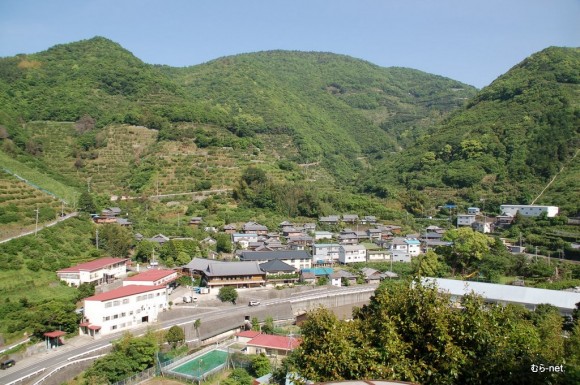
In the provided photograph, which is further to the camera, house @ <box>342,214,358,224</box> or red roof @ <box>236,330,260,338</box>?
house @ <box>342,214,358,224</box>

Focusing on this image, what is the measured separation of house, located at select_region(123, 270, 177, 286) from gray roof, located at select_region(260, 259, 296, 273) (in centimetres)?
620

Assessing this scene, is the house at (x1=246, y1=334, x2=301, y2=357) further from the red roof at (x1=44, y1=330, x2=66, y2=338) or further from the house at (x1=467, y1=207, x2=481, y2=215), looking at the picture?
the house at (x1=467, y1=207, x2=481, y2=215)

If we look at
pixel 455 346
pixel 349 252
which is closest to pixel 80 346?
pixel 455 346

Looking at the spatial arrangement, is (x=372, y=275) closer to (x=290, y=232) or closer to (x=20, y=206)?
(x=290, y=232)

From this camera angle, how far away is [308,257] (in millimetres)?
32219

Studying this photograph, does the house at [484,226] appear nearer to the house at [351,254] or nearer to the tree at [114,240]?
the house at [351,254]

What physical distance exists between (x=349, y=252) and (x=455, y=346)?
1020 inches

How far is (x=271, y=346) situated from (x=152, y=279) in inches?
323

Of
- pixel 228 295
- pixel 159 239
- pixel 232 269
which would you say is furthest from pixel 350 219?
pixel 228 295

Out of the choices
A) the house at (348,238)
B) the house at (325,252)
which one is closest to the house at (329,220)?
the house at (348,238)

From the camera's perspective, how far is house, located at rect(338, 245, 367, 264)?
34.2m

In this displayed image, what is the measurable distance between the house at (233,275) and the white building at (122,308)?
4.25 m

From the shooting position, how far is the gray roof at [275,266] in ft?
96.3

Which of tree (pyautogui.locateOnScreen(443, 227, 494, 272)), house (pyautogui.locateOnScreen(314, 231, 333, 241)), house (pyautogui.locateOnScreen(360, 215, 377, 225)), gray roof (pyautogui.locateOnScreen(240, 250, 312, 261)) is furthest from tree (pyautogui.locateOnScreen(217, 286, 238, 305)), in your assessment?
house (pyautogui.locateOnScreen(360, 215, 377, 225))
